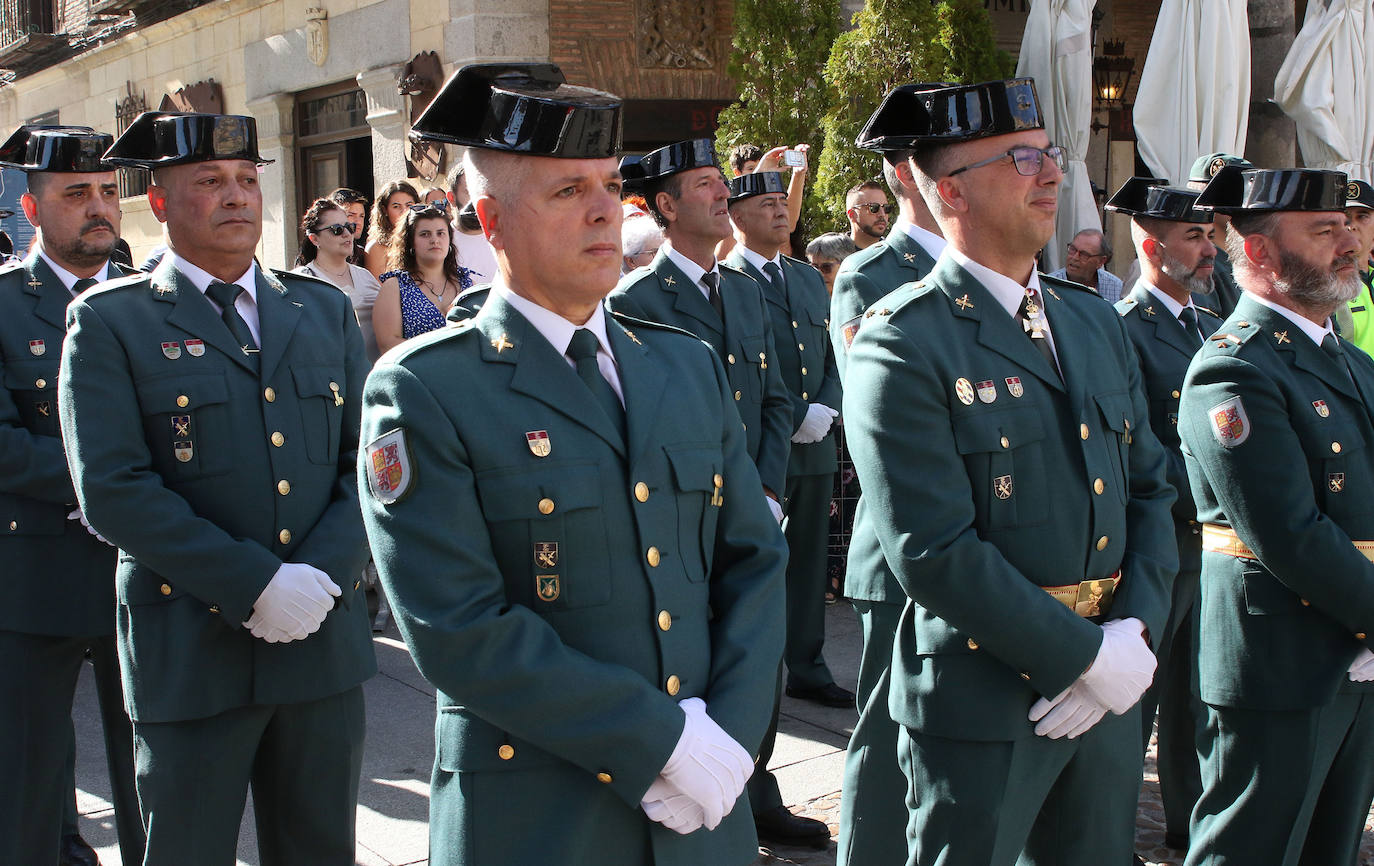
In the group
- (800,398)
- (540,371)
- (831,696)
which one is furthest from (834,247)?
(540,371)

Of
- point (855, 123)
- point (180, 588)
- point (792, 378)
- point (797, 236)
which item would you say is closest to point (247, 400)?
point (180, 588)

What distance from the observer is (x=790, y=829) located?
14.1 feet

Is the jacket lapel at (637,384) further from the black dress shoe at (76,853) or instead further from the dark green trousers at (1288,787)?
the black dress shoe at (76,853)

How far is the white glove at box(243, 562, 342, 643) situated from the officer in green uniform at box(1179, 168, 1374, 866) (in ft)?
7.41

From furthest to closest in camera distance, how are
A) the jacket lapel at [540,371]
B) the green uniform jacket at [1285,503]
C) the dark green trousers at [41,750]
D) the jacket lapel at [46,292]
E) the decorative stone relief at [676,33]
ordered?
the decorative stone relief at [676,33] < the jacket lapel at [46,292] < the dark green trousers at [41,750] < the green uniform jacket at [1285,503] < the jacket lapel at [540,371]

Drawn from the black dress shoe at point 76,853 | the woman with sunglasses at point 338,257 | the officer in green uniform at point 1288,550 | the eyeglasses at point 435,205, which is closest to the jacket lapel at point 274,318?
the black dress shoe at point 76,853

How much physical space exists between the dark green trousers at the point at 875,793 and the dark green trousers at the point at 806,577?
7.42ft

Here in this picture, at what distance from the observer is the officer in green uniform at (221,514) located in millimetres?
3076

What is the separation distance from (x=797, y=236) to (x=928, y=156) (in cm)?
562

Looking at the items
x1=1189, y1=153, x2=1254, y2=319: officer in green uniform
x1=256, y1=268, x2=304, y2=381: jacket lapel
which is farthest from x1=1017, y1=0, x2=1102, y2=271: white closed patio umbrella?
x1=256, y1=268, x2=304, y2=381: jacket lapel

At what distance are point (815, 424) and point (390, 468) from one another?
371cm

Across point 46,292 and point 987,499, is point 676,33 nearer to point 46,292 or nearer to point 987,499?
point 46,292

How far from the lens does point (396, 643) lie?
22.7 feet

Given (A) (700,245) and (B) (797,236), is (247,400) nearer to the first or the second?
(A) (700,245)
